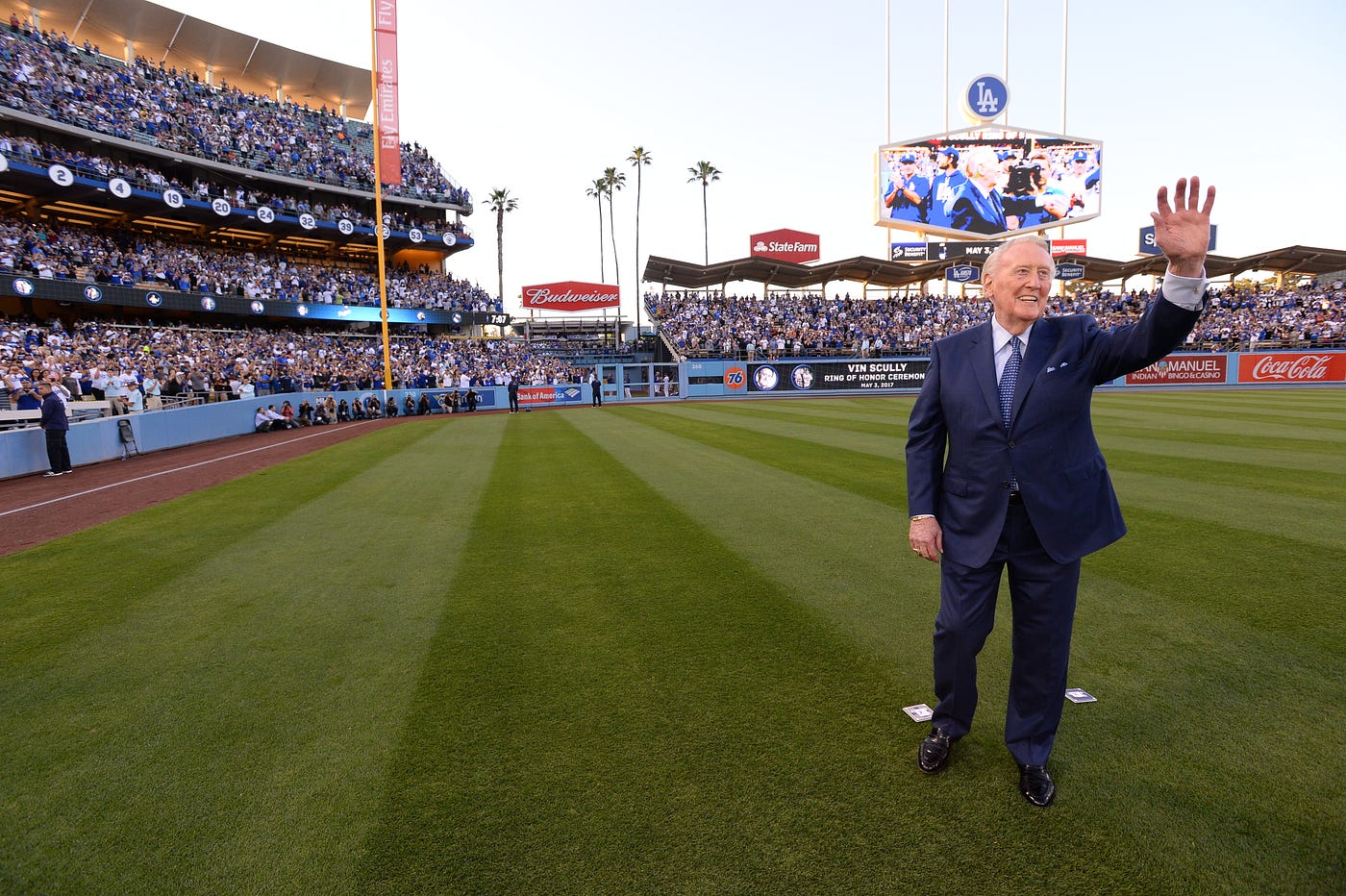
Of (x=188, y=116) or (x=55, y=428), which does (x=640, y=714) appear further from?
(x=188, y=116)

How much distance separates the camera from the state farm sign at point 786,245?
167 ft

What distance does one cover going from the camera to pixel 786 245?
51.8 meters

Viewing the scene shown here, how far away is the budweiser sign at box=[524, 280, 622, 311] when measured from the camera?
176 ft

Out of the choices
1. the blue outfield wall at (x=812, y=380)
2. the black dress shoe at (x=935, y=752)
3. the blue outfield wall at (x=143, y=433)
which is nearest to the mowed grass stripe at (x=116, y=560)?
the black dress shoe at (x=935, y=752)

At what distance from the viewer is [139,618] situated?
16.8 feet

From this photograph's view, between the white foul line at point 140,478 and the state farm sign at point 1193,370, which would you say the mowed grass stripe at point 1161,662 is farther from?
the state farm sign at point 1193,370

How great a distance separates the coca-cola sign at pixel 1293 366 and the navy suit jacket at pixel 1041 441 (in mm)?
39759

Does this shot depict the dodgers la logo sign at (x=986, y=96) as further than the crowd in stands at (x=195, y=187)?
Yes

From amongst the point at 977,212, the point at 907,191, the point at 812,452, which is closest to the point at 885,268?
the point at 907,191

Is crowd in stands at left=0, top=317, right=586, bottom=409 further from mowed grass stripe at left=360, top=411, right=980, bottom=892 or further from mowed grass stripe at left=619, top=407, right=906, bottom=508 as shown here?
mowed grass stripe at left=360, top=411, right=980, bottom=892

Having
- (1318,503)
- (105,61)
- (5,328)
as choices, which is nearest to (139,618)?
(1318,503)

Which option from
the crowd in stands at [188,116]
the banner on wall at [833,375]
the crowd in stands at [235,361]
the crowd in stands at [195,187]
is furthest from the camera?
the banner on wall at [833,375]

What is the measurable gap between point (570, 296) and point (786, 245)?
688 inches

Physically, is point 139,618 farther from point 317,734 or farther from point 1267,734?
point 1267,734
